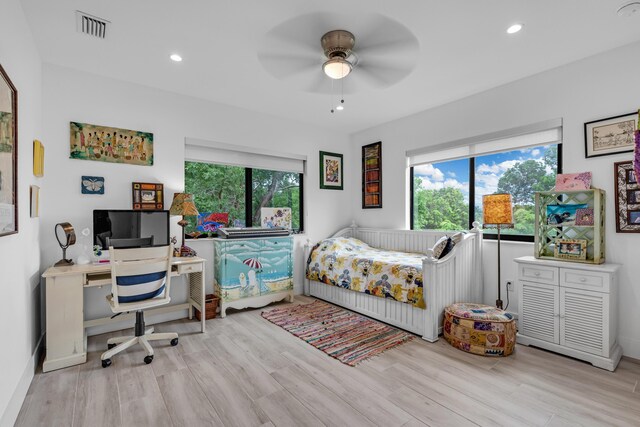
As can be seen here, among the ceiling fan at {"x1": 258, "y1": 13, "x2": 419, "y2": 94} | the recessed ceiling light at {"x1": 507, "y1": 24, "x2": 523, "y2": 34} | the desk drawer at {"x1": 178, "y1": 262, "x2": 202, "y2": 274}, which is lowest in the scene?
the desk drawer at {"x1": 178, "y1": 262, "x2": 202, "y2": 274}

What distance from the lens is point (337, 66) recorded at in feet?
7.78

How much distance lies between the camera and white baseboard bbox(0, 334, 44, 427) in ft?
5.42

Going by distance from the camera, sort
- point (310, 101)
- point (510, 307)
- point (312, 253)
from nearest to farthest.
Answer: point (510, 307) < point (310, 101) < point (312, 253)

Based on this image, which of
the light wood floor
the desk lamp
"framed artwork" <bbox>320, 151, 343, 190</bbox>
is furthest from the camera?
"framed artwork" <bbox>320, 151, 343, 190</bbox>

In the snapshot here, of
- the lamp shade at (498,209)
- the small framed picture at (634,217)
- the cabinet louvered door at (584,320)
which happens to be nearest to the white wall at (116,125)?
the lamp shade at (498,209)

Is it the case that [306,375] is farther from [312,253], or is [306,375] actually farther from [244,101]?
[244,101]

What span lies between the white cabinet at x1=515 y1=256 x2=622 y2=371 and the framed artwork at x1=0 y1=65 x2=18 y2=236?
3737 mm

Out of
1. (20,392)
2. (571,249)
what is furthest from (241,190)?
(571,249)

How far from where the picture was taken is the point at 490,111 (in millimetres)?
3424

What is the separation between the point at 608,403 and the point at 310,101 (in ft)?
12.1

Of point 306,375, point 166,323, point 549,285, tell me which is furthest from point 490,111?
point 166,323

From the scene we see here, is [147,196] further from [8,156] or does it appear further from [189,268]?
[8,156]

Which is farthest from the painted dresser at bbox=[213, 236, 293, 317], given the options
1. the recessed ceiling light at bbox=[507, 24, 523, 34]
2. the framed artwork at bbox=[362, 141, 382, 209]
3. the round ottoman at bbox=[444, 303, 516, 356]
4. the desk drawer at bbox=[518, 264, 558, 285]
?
the recessed ceiling light at bbox=[507, 24, 523, 34]

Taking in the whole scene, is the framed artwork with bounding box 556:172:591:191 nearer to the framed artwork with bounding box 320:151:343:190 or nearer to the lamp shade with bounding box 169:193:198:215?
the framed artwork with bounding box 320:151:343:190
